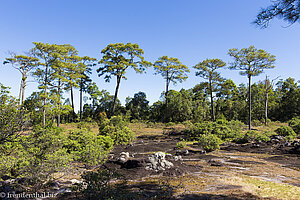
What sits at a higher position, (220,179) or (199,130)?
(199,130)

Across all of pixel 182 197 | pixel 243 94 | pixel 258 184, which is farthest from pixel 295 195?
pixel 243 94

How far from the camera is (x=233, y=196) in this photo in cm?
462

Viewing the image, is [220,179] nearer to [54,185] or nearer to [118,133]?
[54,185]

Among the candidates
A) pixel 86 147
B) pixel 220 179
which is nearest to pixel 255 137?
pixel 220 179

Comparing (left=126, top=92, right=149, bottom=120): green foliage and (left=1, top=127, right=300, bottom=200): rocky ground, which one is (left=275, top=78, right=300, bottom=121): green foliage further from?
(left=1, top=127, right=300, bottom=200): rocky ground

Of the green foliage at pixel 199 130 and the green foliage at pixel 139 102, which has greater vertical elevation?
the green foliage at pixel 139 102

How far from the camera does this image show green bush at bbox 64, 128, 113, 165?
6.78 m

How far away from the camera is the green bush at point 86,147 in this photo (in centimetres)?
678

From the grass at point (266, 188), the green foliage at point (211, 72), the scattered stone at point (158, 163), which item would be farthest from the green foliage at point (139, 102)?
the grass at point (266, 188)

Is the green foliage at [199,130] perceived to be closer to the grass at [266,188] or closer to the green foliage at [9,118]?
the grass at [266,188]

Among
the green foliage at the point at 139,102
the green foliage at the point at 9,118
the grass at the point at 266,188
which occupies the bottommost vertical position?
the grass at the point at 266,188

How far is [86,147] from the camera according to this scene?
6863mm

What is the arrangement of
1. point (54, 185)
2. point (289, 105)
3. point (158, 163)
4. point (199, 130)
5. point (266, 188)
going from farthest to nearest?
point (289, 105)
point (199, 130)
point (158, 163)
point (54, 185)
point (266, 188)

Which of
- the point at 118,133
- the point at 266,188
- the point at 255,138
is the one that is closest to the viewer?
the point at 266,188
